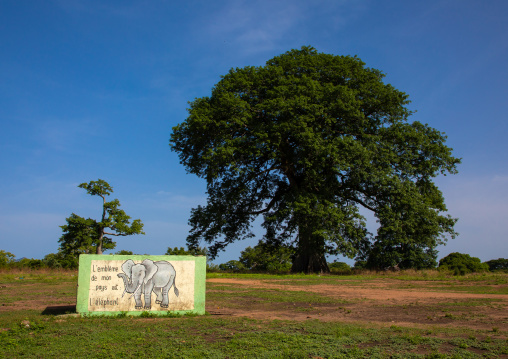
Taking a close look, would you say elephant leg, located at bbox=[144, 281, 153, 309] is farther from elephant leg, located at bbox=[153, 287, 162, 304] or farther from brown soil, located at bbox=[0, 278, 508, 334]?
brown soil, located at bbox=[0, 278, 508, 334]

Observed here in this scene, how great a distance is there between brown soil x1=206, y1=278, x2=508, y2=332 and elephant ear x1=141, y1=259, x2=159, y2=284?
1918 mm

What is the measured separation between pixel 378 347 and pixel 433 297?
824 centimetres

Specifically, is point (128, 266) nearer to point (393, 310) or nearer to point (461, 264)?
point (393, 310)

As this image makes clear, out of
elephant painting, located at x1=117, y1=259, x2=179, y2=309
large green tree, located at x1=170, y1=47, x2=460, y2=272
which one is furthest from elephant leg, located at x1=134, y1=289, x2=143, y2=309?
large green tree, located at x1=170, y1=47, x2=460, y2=272

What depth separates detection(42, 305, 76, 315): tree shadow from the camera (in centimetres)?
1086

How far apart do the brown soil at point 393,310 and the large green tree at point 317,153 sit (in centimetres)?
1027

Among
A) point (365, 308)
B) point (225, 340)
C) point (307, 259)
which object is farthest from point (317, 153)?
point (225, 340)

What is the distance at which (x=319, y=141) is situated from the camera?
24.8 metres

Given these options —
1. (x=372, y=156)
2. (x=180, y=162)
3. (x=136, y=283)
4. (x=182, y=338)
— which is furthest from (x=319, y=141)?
(x=182, y=338)

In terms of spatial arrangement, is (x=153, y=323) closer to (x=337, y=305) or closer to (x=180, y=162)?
(x=337, y=305)

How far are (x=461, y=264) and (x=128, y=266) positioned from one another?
26200 mm

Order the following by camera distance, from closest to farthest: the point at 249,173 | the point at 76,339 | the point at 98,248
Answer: the point at 76,339, the point at 249,173, the point at 98,248

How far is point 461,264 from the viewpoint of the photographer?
29797mm

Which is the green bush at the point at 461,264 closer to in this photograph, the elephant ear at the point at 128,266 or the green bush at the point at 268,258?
the green bush at the point at 268,258
